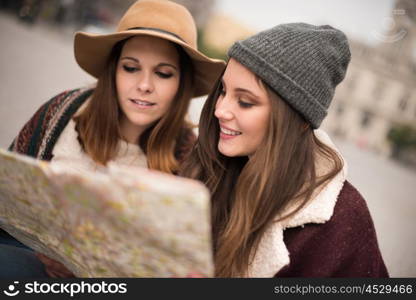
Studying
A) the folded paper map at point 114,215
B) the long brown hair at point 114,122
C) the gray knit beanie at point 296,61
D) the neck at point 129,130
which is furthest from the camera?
the neck at point 129,130

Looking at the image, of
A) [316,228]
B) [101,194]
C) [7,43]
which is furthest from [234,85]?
[7,43]

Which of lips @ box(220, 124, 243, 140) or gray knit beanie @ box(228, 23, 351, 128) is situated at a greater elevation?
gray knit beanie @ box(228, 23, 351, 128)

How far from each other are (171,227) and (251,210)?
0.77 meters

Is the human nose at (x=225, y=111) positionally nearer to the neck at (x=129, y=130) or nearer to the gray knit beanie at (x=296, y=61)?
the gray knit beanie at (x=296, y=61)

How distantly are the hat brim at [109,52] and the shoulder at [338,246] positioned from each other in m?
1.22

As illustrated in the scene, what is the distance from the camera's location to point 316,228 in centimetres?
162

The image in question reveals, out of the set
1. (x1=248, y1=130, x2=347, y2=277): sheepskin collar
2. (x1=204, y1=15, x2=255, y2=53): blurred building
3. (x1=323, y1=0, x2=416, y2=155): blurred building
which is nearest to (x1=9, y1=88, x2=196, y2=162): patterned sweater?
(x1=248, y1=130, x2=347, y2=277): sheepskin collar

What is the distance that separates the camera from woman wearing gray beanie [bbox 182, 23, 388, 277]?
1.55m

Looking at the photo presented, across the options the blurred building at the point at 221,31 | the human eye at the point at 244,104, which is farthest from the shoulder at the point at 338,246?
the blurred building at the point at 221,31

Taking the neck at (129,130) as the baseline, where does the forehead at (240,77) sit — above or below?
above

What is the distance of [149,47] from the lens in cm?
219

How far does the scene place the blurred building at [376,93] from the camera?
3600 centimetres

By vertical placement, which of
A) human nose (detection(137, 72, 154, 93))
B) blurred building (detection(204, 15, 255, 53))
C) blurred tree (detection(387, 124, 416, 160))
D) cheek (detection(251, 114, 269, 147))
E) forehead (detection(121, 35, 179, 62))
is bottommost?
blurred tree (detection(387, 124, 416, 160))

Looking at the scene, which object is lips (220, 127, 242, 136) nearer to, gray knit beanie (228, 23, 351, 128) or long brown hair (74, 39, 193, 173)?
gray knit beanie (228, 23, 351, 128)
